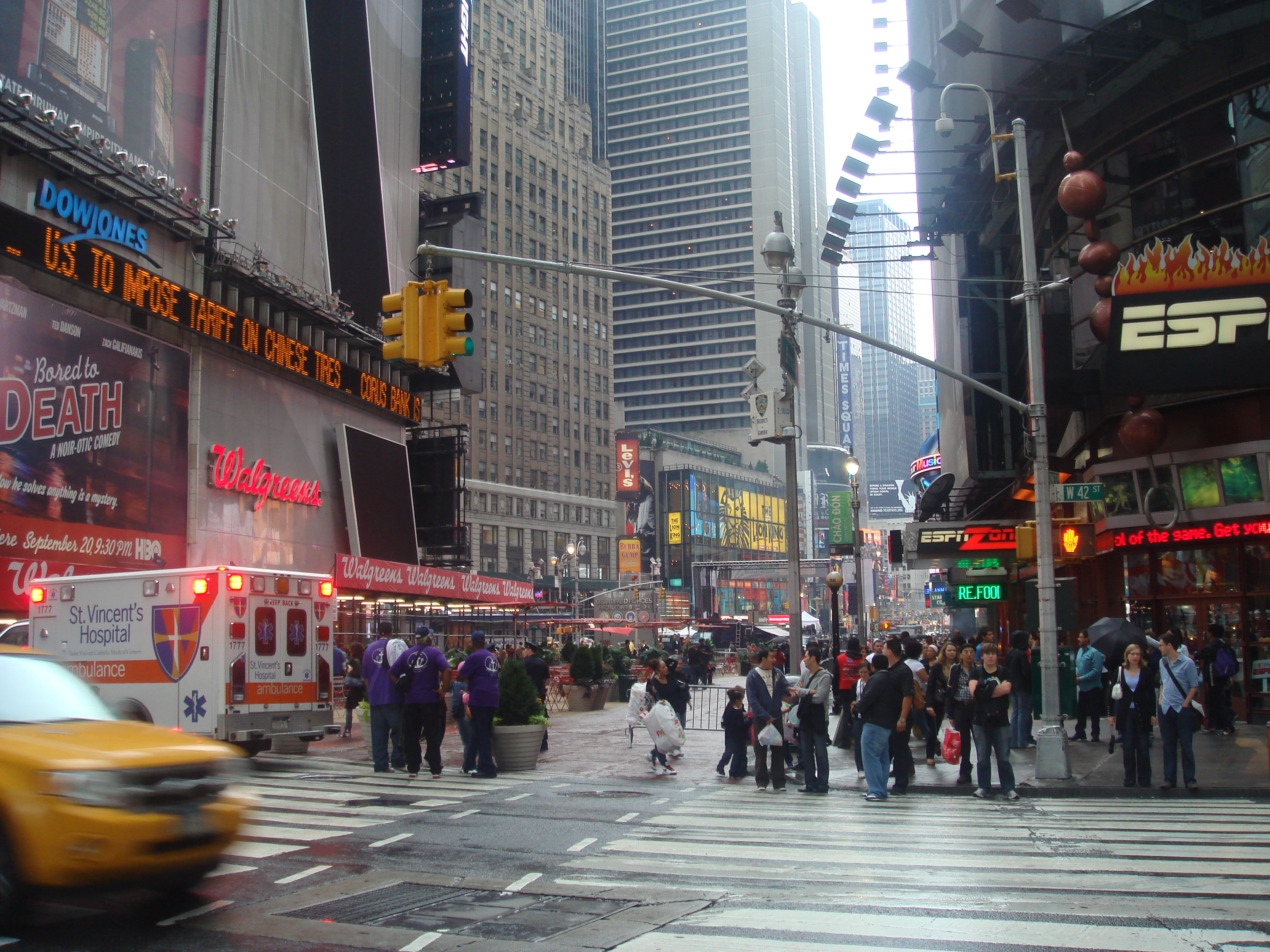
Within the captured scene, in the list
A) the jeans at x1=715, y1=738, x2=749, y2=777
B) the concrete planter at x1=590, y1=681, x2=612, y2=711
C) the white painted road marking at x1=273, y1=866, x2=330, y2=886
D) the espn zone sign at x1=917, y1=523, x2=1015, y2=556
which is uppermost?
the espn zone sign at x1=917, y1=523, x2=1015, y2=556

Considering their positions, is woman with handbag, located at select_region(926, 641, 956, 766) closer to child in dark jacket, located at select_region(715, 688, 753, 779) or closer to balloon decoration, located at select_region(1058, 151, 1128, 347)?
child in dark jacket, located at select_region(715, 688, 753, 779)

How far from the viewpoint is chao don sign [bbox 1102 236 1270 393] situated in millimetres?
19641

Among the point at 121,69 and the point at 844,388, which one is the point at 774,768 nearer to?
the point at 121,69

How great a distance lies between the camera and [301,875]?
813 centimetres

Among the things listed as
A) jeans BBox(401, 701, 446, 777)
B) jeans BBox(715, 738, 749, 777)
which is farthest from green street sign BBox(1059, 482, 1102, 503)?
jeans BBox(401, 701, 446, 777)

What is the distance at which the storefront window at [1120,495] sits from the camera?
23.7 m

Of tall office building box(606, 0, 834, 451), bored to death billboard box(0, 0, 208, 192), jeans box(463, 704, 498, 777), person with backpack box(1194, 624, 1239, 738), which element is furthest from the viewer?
tall office building box(606, 0, 834, 451)

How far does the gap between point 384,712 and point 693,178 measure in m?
174

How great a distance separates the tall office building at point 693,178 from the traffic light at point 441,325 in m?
160

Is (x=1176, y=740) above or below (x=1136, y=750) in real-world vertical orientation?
above

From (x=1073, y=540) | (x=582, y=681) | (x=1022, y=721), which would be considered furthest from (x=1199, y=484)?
(x=582, y=681)

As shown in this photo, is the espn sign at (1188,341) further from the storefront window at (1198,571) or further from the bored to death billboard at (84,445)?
the bored to death billboard at (84,445)

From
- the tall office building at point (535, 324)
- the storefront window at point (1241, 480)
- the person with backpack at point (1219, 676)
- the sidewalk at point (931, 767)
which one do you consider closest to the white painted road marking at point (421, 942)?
the sidewalk at point (931, 767)

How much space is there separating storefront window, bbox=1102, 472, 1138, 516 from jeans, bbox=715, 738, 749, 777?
12.2 m
